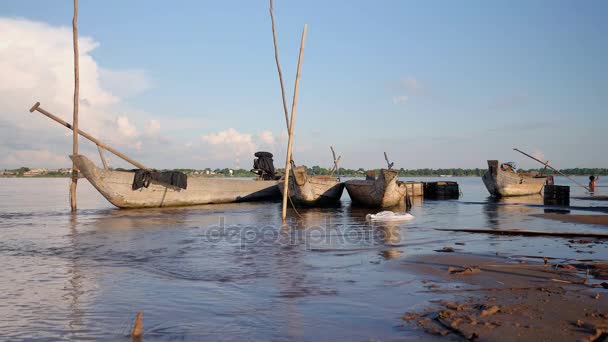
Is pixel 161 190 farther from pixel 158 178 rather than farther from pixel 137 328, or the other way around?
pixel 137 328

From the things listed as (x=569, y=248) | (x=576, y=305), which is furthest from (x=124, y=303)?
(x=569, y=248)

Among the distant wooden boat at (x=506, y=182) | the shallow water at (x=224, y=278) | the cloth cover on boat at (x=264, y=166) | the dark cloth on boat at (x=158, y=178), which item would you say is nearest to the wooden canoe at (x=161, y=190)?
the dark cloth on boat at (x=158, y=178)

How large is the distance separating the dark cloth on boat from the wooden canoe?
0.80ft

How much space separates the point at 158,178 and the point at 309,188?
7.13m

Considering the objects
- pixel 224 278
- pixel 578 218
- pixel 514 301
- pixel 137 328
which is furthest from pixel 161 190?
pixel 514 301

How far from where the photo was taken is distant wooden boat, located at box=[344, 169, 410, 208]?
22.5 meters

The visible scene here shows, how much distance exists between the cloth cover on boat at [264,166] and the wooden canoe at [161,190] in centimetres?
203

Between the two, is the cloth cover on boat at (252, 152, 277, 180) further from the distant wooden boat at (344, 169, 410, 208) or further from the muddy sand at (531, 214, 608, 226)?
the muddy sand at (531, 214, 608, 226)

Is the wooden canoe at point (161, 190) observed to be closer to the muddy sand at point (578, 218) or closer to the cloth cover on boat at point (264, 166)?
the cloth cover on boat at point (264, 166)

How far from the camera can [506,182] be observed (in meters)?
31.7

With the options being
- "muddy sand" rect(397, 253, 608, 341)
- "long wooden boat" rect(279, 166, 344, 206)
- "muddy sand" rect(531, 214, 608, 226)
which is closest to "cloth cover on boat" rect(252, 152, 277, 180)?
"long wooden boat" rect(279, 166, 344, 206)

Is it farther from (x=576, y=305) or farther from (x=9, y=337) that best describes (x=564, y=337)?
(x=9, y=337)

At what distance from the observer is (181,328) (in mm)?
5105

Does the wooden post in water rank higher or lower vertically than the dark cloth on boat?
lower
